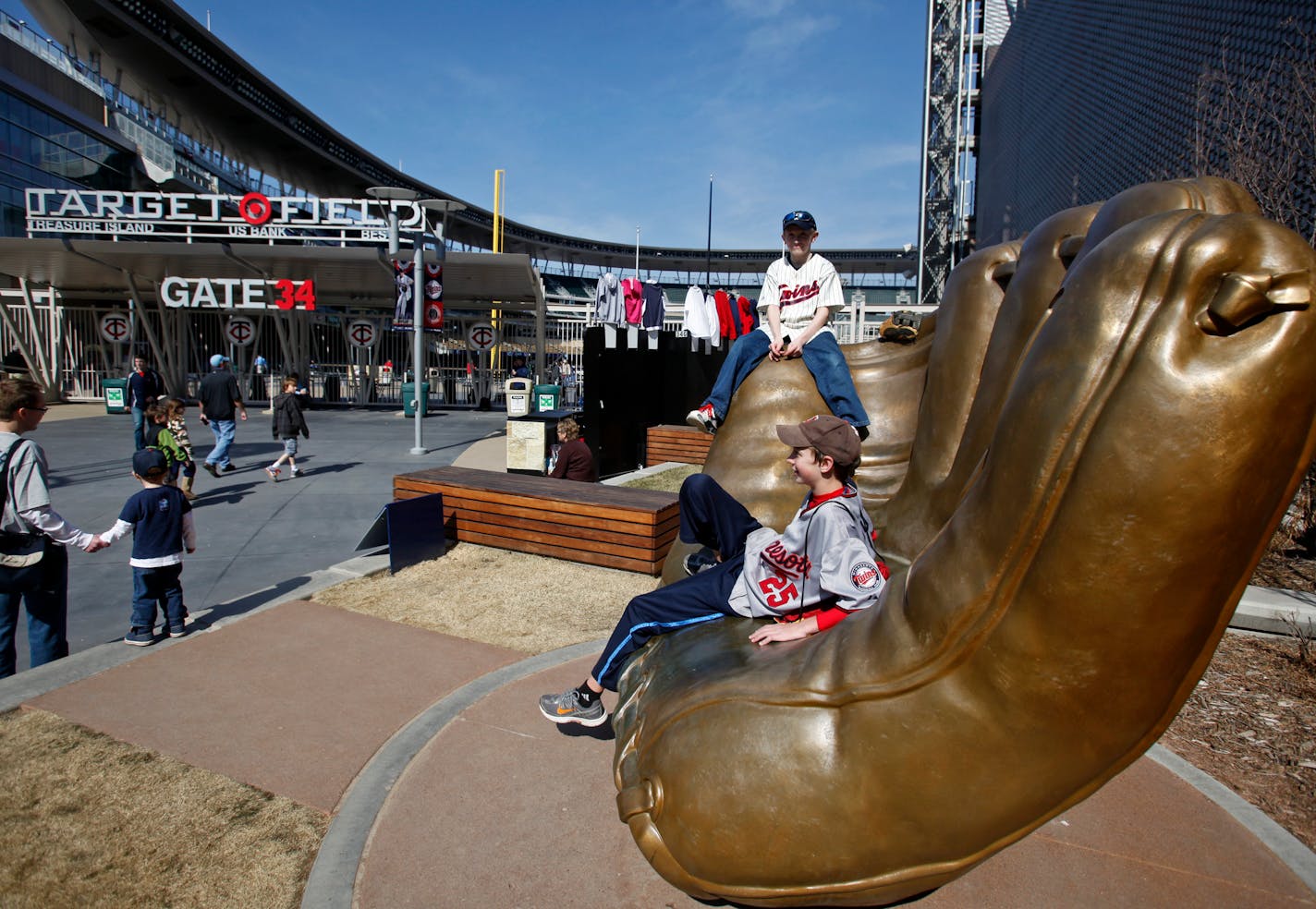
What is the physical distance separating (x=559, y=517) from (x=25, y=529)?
13.5 feet

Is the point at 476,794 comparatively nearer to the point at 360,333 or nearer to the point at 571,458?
the point at 571,458

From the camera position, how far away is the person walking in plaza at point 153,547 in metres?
4.93

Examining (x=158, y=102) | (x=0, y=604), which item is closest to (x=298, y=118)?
(x=158, y=102)

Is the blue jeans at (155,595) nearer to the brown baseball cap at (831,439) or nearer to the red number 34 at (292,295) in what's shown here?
the brown baseball cap at (831,439)

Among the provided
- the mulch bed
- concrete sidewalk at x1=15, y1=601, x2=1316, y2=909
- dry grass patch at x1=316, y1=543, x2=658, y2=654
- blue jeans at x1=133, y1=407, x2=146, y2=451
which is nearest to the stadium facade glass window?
blue jeans at x1=133, y1=407, x2=146, y2=451

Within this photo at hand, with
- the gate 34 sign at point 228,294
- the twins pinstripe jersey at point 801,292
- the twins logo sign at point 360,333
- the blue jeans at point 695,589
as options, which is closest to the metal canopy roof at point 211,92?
the twins logo sign at point 360,333

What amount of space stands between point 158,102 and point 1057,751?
41.3 m

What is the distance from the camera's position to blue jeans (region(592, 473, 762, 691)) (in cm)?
275

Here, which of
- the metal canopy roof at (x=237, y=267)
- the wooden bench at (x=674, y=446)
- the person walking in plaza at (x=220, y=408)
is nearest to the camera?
the person walking in plaza at (x=220, y=408)

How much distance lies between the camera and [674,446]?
13258 millimetres

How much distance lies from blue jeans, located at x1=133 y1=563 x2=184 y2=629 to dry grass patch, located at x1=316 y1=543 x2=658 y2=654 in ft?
3.79

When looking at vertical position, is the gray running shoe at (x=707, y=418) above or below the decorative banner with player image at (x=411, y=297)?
below

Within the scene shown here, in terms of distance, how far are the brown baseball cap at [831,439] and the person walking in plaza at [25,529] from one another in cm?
391

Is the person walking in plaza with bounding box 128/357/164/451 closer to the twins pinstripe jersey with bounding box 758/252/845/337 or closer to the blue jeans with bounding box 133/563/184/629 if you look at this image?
the blue jeans with bounding box 133/563/184/629
